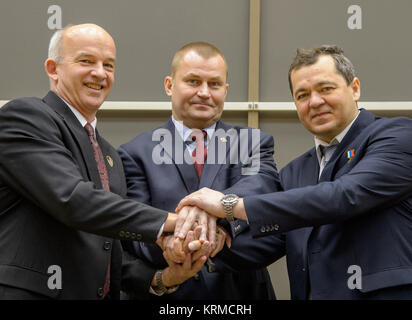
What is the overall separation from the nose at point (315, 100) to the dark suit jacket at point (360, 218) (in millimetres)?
330

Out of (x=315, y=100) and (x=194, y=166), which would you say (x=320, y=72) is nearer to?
(x=315, y=100)

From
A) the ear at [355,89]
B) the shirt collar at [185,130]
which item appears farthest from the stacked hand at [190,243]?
the ear at [355,89]

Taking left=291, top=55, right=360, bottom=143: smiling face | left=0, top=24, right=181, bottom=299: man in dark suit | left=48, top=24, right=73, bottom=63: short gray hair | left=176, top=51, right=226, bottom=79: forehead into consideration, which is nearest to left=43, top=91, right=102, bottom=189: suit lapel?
left=0, top=24, right=181, bottom=299: man in dark suit

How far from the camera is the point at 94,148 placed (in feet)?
8.03

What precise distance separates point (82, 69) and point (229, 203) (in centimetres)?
97

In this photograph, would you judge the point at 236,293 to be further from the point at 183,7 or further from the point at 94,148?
the point at 183,7

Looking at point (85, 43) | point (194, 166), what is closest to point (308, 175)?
point (194, 166)

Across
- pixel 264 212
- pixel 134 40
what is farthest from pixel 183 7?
pixel 264 212

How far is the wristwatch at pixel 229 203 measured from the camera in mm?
2400

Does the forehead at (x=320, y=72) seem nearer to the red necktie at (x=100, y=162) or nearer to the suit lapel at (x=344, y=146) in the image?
the suit lapel at (x=344, y=146)

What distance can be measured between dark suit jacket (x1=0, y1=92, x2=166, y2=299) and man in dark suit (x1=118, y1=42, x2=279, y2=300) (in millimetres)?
445

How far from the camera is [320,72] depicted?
269 centimetres

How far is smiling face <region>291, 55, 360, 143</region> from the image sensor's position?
2.65 m

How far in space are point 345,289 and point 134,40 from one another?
2952mm
